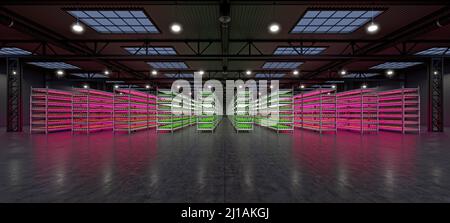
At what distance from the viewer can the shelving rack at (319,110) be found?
11242 millimetres

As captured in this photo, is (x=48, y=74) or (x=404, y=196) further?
(x=48, y=74)

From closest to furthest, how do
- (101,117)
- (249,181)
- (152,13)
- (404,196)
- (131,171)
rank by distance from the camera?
(404,196), (249,181), (131,171), (152,13), (101,117)

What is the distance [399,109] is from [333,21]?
323 inches

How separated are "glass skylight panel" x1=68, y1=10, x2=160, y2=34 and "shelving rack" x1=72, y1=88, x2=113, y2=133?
452cm

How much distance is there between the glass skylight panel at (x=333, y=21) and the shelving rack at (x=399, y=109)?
6.29m

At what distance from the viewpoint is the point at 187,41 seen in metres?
10.9

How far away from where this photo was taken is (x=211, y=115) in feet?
41.7

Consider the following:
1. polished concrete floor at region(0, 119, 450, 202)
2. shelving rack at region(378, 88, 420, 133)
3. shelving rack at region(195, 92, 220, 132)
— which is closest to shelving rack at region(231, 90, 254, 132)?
shelving rack at region(195, 92, 220, 132)

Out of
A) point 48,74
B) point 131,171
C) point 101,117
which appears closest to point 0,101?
point 48,74

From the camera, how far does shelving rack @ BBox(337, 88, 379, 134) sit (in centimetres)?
1144

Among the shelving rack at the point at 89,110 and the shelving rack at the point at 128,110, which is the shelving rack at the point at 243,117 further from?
the shelving rack at the point at 89,110

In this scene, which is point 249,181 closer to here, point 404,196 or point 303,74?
point 404,196
